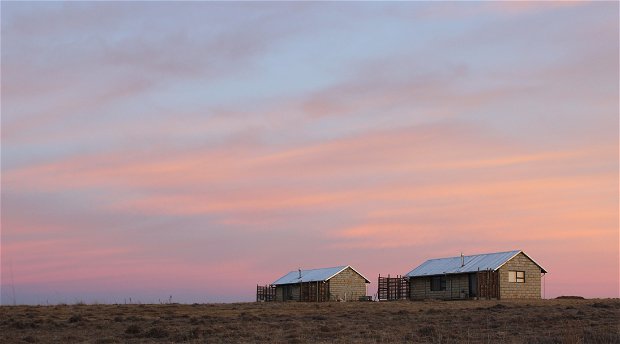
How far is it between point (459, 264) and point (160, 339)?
44.3 meters

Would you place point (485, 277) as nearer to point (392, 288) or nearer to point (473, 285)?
point (473, 285)

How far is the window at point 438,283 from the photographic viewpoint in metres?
68.5

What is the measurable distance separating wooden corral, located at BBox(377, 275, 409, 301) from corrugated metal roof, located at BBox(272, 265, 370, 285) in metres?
3.26

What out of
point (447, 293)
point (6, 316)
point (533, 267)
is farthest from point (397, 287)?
point (6, 316)

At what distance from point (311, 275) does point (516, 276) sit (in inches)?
916

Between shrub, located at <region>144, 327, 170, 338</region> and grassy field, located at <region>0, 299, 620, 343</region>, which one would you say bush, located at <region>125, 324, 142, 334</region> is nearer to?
grassy field, located at <region>0, 299, 620, 343</region>

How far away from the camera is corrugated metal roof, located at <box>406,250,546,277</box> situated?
64.8 meters

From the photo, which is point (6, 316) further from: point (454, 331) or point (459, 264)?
point (459, 264)

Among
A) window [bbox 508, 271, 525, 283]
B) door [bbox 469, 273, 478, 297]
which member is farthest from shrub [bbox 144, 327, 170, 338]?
window [bbox 508, 271, 525, 283]

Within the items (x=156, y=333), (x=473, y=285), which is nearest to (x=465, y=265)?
(x=473, y=285)

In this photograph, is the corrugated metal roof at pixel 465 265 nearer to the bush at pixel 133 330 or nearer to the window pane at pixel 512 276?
the window pane at pixel 512 276

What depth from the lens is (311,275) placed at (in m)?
80.9

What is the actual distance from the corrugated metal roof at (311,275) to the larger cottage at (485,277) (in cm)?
974

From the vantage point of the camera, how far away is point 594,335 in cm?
2431
